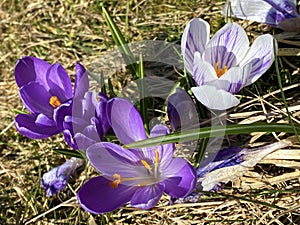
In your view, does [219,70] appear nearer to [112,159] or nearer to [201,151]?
[201,151]

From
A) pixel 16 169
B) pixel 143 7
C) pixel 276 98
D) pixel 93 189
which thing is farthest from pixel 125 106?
pixel 143 7

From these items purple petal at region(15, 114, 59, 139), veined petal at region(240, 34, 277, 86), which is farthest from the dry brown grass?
purple petal at region(15, 114, 59, 139)

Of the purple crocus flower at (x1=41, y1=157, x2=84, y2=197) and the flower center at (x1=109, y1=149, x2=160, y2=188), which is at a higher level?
the flower center at (x1=109, y1=149, x2=160, y2=188)

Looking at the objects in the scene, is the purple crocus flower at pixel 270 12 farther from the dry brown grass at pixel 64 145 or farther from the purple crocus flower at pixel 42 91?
the purple crocus flower at pixel 42 91

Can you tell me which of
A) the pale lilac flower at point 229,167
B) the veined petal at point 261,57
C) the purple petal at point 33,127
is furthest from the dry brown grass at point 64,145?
the purple petal at point 33,127

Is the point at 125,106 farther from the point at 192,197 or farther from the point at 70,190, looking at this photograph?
the point at 70,190

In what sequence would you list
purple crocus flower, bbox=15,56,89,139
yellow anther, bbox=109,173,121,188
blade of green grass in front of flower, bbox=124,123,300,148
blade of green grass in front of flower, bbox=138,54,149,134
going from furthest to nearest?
blade of green grass in front of flower, bbox=138,54,149,134, purple crocus flower, bbox=15,56,89,139, yellow anther, bbox=109,173,121,188, blade of green grass in front of flower, bbox=124,123,300,148

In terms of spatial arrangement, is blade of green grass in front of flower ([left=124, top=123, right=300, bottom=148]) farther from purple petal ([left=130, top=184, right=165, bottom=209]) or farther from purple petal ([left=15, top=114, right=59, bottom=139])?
purple petal ([left=15, top=114, right=59, bottom=139])
